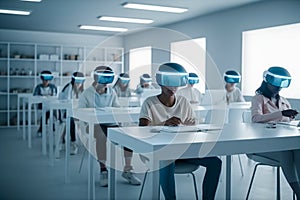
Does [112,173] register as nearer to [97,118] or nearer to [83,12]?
[97,118]

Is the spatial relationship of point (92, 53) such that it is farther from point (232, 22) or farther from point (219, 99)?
point (219, 99)

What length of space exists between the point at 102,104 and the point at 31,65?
5.47 meters

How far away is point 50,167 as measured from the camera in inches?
164

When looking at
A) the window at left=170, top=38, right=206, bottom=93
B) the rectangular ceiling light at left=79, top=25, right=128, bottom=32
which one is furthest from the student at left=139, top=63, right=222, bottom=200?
the rectangular ceiling light at left=79, top=25, right=128, bottom=32

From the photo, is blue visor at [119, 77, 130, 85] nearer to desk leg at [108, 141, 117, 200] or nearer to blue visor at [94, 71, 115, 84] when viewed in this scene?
blue visor at [94, 71, 115, 84]

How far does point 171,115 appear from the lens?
2.48 m

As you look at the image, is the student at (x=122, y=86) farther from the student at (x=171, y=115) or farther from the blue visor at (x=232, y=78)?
the student at (x=171, y=115)

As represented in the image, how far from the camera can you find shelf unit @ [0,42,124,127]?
27.1 feet

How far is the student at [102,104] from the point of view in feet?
11.2

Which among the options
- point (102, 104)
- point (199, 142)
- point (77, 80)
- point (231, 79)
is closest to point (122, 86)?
point (77, 80)

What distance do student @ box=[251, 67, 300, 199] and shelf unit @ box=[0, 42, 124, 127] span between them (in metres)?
5.91

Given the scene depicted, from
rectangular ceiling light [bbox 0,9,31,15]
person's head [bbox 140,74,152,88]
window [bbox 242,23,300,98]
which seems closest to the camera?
window [bbox 242,23,300,98]

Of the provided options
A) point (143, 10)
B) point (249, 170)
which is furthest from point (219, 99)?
point (143, 10)

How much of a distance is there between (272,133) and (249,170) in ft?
6.98
